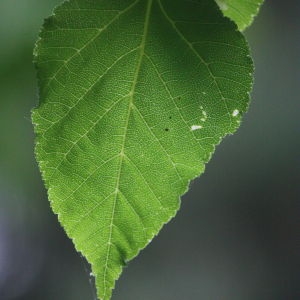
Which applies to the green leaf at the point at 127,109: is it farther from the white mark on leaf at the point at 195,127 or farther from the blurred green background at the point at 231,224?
the blurred green background at the point at 231,224

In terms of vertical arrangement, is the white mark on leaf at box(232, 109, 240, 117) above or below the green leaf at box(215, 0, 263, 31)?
below

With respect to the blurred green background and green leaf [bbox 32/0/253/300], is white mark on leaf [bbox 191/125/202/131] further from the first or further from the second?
the blurred green background

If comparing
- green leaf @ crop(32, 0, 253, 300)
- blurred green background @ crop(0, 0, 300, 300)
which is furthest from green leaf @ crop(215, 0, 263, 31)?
blurred green background @ crop(0, 0, 300, 300)

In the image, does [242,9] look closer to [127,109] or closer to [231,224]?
[127,109]

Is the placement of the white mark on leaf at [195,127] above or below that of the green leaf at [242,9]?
below

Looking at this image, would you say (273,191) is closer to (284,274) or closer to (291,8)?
(284,274)

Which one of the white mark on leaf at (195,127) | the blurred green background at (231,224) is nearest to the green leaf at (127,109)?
the white mark on leaf at (195,127)
